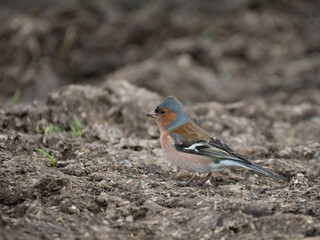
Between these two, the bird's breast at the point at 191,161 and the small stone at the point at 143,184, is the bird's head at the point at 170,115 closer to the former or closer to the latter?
the bird's breast at the point at 191,161

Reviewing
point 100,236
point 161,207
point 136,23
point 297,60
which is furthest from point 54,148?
point 297,60

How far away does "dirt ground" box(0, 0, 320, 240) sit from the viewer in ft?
14.3

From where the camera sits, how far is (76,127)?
7.20 meters

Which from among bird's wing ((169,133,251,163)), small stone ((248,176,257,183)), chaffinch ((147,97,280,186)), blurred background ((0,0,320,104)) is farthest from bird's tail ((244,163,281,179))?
blurred background ((0,0,320,104))

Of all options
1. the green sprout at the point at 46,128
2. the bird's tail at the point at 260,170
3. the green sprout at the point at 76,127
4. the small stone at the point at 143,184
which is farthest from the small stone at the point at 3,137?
the bird's tail at the point at 260,170

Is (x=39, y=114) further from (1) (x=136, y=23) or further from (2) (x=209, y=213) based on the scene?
(1) (x=136, y=23)

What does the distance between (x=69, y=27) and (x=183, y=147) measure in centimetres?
656

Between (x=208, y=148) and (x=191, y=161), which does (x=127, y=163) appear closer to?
(x=191, y=161)

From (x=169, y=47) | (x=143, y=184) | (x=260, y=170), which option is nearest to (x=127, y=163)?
(x=143, y=184)

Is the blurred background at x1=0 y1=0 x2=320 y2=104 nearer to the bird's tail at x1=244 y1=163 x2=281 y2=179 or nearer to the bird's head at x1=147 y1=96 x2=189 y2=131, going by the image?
the bird's head at x1=147 y1=96 x2=189 y2=131

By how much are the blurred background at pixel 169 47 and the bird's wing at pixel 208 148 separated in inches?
173

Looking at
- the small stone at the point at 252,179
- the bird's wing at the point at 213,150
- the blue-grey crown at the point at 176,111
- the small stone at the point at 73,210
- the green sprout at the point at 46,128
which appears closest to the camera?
the small stone at the point at 73,210

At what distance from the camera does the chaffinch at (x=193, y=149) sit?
216 inches

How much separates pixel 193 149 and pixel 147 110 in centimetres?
240
